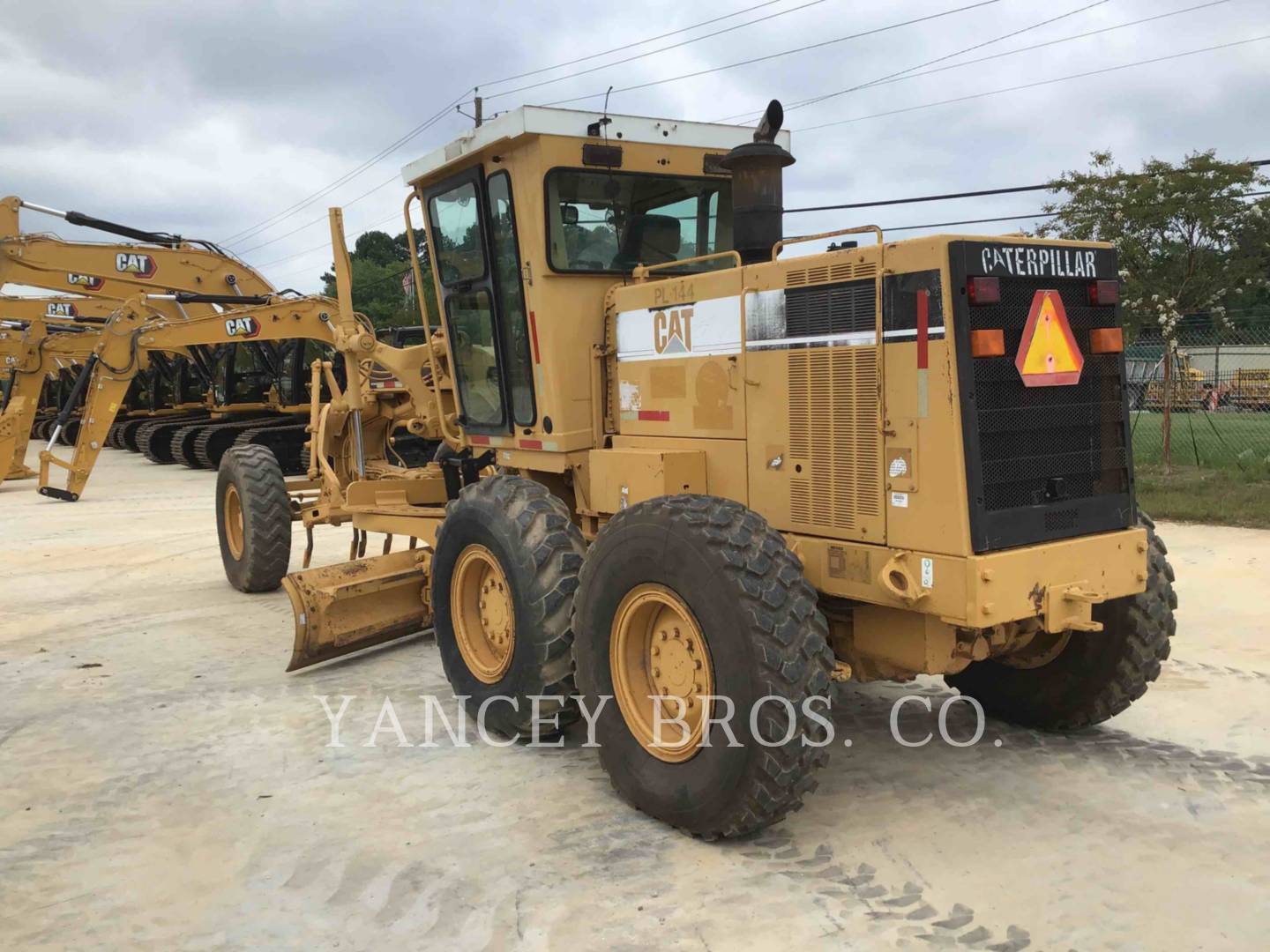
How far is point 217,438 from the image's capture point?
2103 cm

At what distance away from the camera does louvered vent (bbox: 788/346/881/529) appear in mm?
4004

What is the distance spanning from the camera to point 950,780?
14.8 feet

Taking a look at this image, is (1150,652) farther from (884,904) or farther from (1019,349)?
(884,904)

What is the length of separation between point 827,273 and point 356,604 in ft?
12.6

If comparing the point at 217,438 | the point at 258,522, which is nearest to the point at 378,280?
the point at 217,438

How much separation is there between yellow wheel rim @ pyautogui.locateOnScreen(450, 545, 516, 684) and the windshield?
1605 millimetres

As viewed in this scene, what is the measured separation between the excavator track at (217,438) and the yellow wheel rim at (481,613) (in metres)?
16.6

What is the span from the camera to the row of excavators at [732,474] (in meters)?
3.73

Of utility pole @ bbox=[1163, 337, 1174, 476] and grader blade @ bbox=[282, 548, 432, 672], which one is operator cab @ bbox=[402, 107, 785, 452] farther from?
utility pole @ bbox=[1163, 337, 1174, 476]

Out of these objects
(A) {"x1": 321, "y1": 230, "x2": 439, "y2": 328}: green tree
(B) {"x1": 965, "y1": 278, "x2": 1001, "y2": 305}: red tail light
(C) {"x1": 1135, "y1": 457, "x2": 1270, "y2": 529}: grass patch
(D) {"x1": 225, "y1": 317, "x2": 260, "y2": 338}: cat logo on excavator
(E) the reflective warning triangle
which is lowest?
(C) {"x1": 1135, "y1": 457, "x2": 1270, "y2": 529}: grass patch

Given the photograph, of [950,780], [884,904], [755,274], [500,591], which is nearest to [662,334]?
[755,274]

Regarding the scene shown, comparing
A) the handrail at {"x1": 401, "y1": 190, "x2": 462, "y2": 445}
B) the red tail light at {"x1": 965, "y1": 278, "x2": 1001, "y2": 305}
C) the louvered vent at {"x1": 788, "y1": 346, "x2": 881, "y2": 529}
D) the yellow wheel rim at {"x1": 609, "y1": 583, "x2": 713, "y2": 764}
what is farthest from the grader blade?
the red tail light at {"x1": 965, "y1": 278, "x2": 1001, "y2": 305}

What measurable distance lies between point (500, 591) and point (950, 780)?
92.8 inches

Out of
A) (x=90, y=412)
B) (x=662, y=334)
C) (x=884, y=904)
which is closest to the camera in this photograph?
(x=884, y=904)
